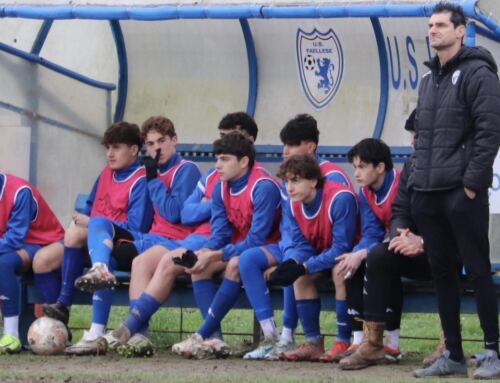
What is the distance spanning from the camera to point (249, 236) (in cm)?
842

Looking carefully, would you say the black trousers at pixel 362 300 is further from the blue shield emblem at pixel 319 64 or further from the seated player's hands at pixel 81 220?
the blue shield emblem at pixel 319 64

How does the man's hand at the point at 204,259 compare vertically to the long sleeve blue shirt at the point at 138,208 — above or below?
below

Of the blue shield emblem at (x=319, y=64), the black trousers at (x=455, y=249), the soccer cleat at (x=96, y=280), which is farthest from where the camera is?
the blue shield emblem at (x=319, y=64)

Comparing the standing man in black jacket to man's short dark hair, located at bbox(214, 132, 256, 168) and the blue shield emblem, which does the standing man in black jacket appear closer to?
man's short dark hair, located at bbox(214, 132, 256, 168)

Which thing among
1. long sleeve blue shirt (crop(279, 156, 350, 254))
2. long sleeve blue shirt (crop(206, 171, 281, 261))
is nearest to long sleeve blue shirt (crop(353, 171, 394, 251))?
long sleeve blue shirt (crop(279, 156, 350, 254))

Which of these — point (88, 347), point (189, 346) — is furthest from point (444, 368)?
point (88, 347)

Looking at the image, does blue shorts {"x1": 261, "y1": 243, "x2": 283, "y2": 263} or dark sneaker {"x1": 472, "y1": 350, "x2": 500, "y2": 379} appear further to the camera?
blue shorts {"x1": 261, "y1": 243, "x2": 283, "y2": 263}

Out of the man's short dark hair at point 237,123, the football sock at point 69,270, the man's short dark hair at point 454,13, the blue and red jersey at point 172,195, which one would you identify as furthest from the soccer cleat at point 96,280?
the man's short dark hair at point 454,13

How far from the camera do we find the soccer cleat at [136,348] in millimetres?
8273

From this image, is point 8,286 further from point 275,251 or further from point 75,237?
point 275,251

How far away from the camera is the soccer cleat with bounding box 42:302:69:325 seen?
8.67 metres

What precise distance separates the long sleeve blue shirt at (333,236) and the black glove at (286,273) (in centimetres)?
9

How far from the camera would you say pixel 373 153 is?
811cm

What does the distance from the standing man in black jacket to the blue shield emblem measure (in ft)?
8.66
